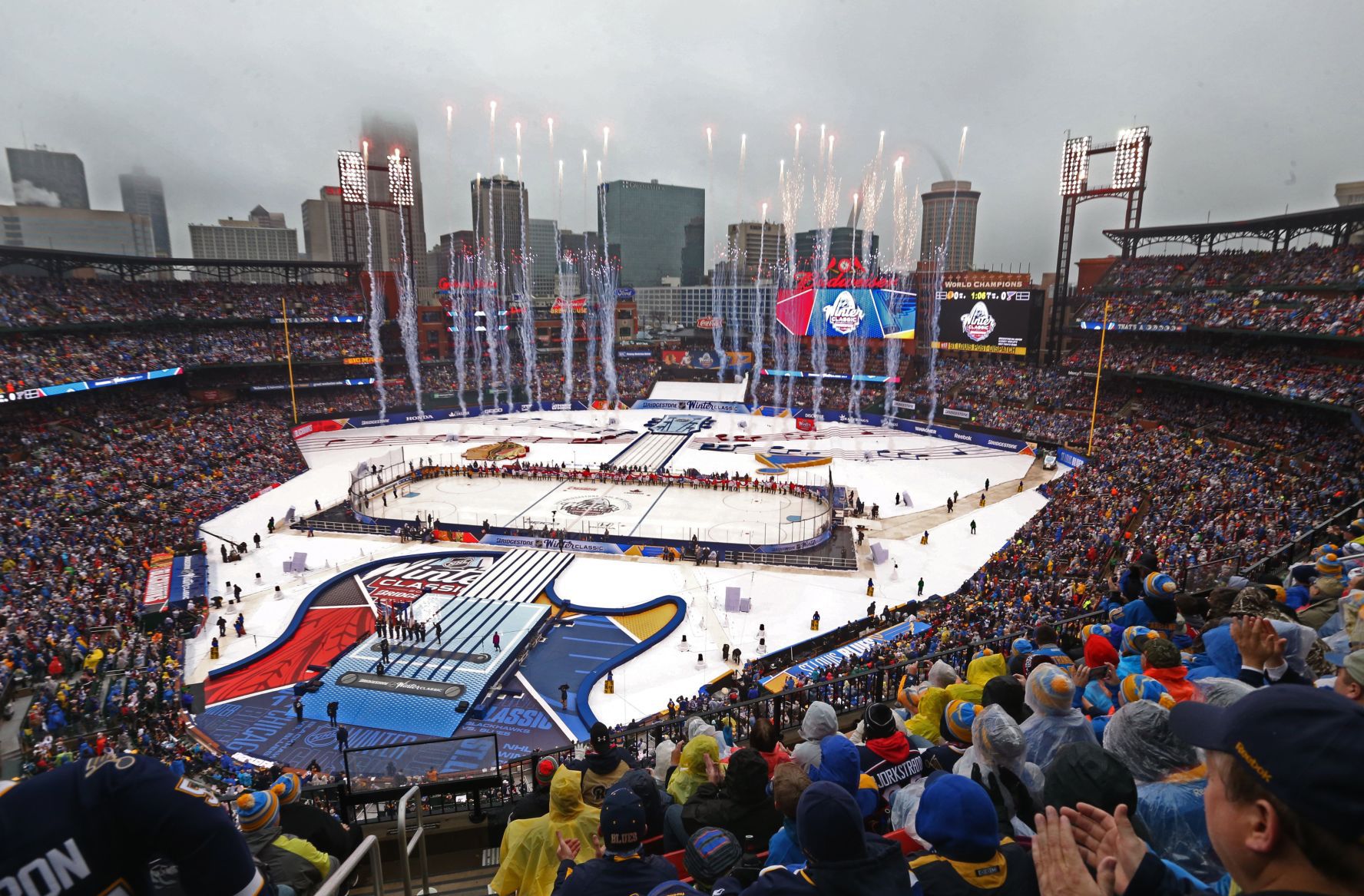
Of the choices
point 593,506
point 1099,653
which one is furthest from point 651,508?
point 1099,653

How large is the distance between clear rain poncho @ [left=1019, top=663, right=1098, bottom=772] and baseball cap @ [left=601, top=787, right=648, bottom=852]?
2843mm

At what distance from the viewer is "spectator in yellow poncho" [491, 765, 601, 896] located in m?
5.20

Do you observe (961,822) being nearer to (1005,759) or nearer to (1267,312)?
(1005,759)

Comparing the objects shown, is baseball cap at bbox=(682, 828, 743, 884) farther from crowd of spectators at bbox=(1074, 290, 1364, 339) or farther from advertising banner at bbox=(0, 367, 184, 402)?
advertising banner at bbox=(0, 367, 184, 402)

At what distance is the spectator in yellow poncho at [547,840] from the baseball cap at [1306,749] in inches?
168

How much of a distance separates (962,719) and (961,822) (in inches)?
84.6

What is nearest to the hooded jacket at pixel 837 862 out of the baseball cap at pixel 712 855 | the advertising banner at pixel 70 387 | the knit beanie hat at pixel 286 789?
the baseball cap at pixel 712 855

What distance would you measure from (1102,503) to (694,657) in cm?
1989

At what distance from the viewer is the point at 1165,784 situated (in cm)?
401

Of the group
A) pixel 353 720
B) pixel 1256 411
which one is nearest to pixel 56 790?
pixel 353 720

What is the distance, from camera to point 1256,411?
39.7 meters

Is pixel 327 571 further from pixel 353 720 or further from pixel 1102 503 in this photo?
pixel 1102 503

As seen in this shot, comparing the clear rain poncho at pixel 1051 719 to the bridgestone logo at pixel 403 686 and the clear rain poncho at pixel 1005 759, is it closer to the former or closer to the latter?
the clear rain poncho at pixel 1005 759

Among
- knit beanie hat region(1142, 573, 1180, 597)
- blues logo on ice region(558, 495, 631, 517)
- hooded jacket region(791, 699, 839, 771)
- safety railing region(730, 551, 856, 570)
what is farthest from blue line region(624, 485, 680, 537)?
hooded jacket region(791, 699, 839, 771)
